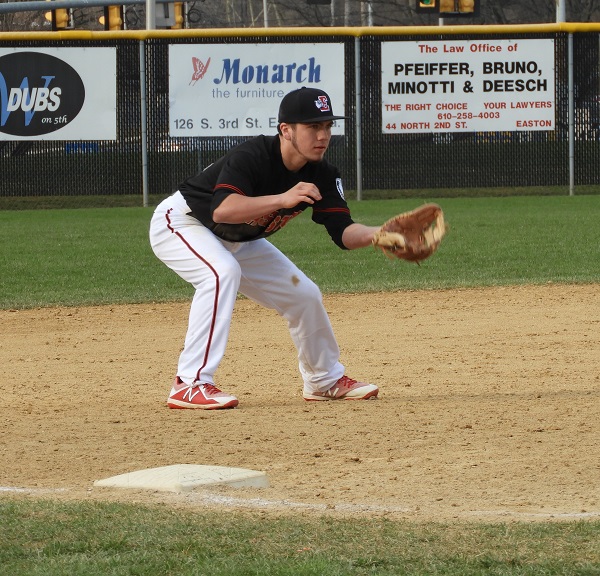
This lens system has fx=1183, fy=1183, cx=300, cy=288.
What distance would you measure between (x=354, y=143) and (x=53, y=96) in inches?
190

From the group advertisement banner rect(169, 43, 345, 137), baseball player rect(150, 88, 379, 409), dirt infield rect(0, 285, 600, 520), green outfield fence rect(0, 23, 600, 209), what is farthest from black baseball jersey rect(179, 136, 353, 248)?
green outfield fence rect(0, 23, 600, 209)

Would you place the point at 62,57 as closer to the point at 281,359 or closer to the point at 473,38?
the point at 473,38

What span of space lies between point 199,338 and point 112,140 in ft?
44.6

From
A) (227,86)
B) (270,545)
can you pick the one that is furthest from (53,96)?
(270,545)

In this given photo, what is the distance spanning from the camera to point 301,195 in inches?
204

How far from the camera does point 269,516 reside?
386cm

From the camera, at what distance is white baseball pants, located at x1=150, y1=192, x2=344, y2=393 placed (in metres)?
5.71

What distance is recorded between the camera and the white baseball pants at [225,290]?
18.7ft

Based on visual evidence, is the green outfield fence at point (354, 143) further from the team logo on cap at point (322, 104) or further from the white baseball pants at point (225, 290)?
the team logo on cap at point (322, 104)

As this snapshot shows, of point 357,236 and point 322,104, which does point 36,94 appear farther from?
point 322,104

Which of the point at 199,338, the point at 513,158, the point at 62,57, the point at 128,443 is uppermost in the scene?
the point at 62,57

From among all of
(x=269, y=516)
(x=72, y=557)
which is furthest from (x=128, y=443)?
(x=72, y=557)

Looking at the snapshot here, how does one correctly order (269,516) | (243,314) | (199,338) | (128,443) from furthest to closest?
(243,314) < (199,338) < (128,443) < (269,516)

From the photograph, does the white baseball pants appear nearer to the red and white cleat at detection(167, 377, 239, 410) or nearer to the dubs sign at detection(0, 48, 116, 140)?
the red and white cleat at detection(167, 377, 239, 410)
